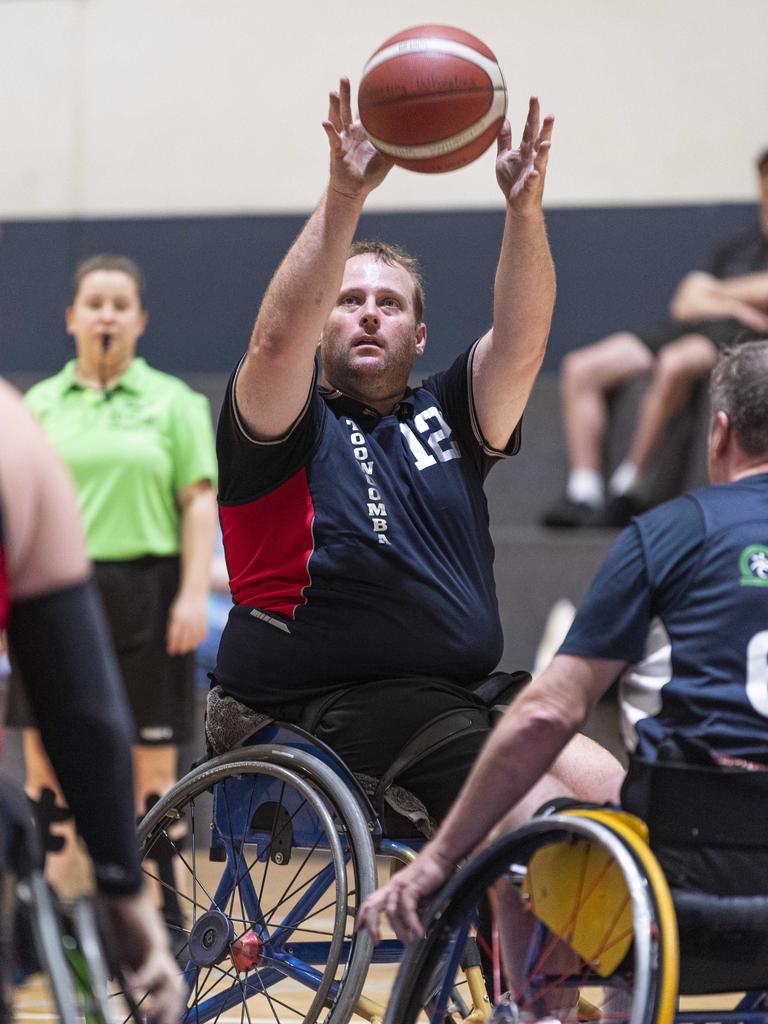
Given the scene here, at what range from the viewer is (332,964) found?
2.22 m

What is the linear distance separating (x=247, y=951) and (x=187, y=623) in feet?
6.73

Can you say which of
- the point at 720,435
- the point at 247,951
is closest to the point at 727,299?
the point at 720,435

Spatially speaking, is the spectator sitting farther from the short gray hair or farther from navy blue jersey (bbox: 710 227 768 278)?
the short gray hair

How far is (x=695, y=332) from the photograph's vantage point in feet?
19.7

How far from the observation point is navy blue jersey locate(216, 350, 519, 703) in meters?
2.56

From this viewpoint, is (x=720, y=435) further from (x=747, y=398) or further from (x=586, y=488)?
(x=586, y=488)

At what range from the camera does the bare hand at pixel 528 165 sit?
100 inches

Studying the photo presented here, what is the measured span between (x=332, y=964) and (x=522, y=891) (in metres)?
0.38

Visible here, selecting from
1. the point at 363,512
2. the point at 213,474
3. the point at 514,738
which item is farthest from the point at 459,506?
the point at 213,474

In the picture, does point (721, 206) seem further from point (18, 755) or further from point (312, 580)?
point (312, 580)

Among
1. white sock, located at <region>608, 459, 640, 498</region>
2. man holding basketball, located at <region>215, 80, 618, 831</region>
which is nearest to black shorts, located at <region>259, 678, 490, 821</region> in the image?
man holding basketball, located at <region>215, 80, 618, 831</region>

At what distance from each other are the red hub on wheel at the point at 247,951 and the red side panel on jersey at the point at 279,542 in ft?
1.80

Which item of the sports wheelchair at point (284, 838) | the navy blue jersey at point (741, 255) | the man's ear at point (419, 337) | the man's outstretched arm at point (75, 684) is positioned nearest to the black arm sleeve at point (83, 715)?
the man's outstretched arm at point (75, 684)

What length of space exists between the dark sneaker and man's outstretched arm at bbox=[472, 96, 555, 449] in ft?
11.0
